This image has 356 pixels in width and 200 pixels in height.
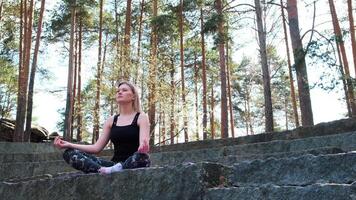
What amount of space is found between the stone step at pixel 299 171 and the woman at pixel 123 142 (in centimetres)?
133

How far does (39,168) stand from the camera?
754 cm

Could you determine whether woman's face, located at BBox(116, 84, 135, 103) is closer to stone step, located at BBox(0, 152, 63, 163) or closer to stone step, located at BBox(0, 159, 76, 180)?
stone step, located at BBox(0, 159, 76, 180)

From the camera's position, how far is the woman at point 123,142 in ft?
13.7

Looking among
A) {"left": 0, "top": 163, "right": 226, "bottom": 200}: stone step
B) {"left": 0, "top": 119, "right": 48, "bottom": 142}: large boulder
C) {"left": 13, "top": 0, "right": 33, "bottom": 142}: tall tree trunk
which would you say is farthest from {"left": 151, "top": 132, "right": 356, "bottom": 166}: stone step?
{"left": 0, "top": 119, "right": 48, "bottom": 142}: large boulder

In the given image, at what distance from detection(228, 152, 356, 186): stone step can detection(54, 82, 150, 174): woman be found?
133 cm

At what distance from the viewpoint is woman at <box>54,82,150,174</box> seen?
418 centimetres

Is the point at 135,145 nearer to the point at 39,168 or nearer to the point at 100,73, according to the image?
the point at 39,168

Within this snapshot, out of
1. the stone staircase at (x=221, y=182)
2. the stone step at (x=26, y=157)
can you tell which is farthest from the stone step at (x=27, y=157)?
the stone staircase at (x=221, y=182)

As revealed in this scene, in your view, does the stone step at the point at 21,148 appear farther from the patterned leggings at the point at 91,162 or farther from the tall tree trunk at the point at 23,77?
the patterned leggings at the point at 91,162

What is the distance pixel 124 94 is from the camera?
472cm

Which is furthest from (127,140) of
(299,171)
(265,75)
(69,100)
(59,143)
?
(69,100)

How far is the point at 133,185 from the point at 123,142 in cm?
136

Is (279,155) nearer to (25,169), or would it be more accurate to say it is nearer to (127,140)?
(127,140)

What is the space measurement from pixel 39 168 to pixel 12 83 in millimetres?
19851
